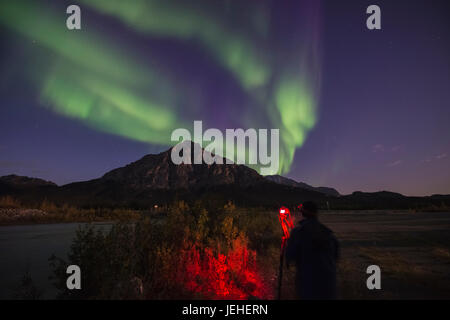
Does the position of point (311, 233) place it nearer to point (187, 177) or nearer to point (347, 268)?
point (347, 268)

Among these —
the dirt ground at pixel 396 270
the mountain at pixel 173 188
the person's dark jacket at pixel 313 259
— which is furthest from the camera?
the mountain at pixel 173 188

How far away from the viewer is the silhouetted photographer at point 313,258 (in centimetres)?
405

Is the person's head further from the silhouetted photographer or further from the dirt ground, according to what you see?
the dirt ground

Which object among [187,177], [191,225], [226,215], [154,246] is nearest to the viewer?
[154,246]

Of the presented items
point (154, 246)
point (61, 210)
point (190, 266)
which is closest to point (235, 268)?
point (190, 266)

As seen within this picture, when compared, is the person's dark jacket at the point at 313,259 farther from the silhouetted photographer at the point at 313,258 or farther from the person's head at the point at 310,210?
the person's head at the point at 310,210

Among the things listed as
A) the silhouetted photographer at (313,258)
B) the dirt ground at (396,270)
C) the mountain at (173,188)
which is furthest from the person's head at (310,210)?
the mountain at (173,188)

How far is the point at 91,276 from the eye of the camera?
5910 millimetres

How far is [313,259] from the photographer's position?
4078 mm

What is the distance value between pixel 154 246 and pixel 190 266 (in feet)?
5.16

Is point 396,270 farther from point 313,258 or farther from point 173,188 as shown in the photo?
point 173,188

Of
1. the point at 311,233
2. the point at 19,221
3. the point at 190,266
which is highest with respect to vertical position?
the point at 311,233

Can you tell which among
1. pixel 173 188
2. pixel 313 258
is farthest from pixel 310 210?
pixel 173 188

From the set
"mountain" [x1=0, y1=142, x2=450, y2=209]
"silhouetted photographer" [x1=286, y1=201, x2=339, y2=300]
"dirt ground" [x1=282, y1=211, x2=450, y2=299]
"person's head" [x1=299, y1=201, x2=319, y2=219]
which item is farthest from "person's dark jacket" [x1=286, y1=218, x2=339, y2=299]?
"mountain" [x1=0, y1=142, x2=450, y2=209]
